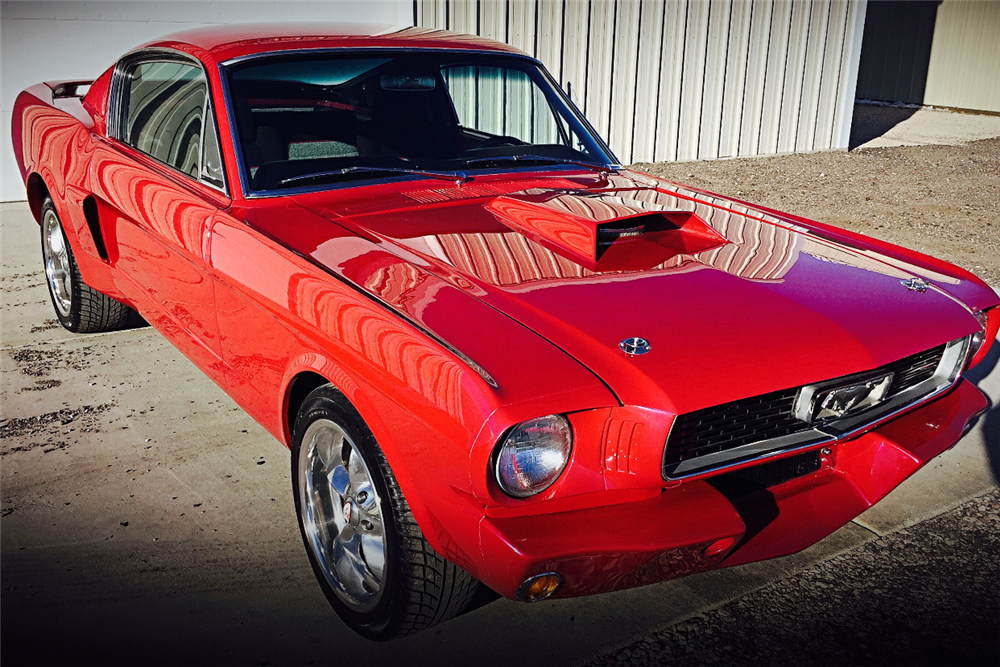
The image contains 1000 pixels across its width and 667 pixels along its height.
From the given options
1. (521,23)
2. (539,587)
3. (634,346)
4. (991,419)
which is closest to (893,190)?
(521,23)

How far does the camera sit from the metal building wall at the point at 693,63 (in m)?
8.93

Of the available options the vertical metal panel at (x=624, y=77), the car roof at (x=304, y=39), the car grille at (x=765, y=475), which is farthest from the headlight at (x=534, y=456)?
the vertical metal panel at (x=624, y=77)

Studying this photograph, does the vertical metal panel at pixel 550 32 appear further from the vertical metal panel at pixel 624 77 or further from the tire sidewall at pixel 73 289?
the tire sidewall at pixel 73 289

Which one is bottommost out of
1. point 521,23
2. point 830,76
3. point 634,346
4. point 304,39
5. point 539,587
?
point 539,587

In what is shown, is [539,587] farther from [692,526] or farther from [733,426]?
[733,426]

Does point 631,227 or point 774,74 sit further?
point 774,74

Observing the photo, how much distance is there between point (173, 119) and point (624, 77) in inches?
280

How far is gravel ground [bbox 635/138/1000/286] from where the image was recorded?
6945 mm

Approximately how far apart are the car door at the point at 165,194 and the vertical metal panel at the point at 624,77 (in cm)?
660

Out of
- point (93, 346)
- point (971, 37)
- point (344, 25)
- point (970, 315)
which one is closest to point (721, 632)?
point (970, 315)

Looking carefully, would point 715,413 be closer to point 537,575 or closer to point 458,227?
point 537,575

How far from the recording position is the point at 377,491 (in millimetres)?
2131

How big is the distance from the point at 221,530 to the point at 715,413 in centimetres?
172

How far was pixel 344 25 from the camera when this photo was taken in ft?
12.1
